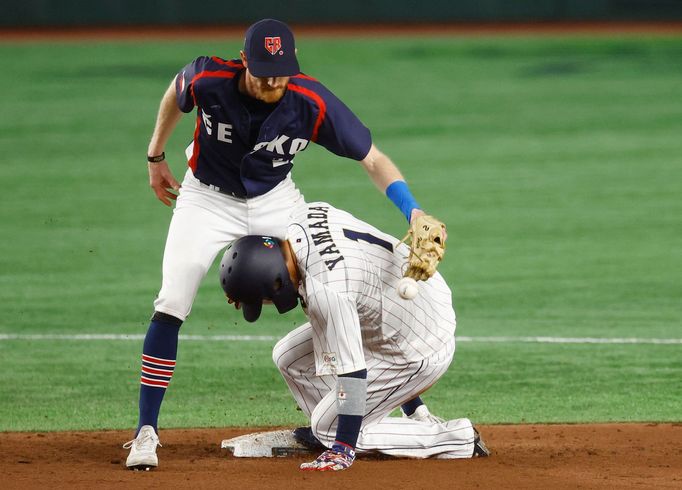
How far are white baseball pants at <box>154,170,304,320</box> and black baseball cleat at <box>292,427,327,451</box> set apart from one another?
0.75 meters

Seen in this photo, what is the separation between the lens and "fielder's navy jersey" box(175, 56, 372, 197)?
577 cm

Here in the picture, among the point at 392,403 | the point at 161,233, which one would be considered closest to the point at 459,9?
the point at 161,233

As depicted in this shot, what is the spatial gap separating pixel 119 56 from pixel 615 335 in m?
16.1

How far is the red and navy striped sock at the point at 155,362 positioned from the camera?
5.57 meters

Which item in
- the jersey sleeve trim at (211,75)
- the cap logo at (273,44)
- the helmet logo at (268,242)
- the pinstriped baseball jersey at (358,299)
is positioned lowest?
the pinstriped baseball jersey at (358,299)

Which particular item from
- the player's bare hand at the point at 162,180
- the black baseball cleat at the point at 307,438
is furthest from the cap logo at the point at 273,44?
the black baseball cleat at the point at 307,438

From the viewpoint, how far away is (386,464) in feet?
17.9

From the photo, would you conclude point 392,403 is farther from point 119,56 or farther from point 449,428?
point 119,56

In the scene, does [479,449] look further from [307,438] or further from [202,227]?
[202,227]

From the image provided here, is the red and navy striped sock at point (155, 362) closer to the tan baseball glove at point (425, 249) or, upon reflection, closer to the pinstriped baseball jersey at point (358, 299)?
the pinstriped baseball jersey at point (358, 299)

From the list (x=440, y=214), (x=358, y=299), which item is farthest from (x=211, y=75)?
(x=440, y=214)

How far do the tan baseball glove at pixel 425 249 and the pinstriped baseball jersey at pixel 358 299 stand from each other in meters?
0.24

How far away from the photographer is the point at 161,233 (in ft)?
39.3

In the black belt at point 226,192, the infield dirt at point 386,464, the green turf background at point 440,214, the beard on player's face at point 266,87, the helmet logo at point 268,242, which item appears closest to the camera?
the infield dirt at point 386,464
